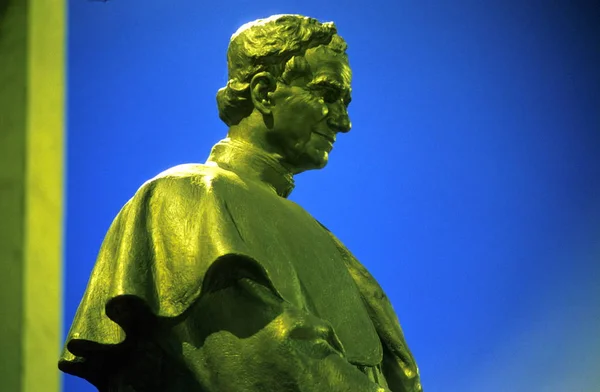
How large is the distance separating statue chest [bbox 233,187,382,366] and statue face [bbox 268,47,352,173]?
5.0 inches

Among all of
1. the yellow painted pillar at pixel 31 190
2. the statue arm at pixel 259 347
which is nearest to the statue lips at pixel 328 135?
the statue arm at pixel 259 347

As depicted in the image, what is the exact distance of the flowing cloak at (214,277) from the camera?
2002 millimetres

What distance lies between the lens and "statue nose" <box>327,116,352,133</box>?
8.01 ft

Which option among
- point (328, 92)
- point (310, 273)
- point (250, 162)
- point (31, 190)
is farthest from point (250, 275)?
point (31, 190)

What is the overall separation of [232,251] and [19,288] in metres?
1.35

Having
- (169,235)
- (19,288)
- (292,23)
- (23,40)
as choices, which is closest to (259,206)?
(169,235)

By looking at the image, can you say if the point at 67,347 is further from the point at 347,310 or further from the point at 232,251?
the point at 347,310

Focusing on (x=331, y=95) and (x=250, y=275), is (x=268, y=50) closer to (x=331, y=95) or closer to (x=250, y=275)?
(x=331, y=95)

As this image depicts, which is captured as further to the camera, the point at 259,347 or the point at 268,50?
the point at 268,50

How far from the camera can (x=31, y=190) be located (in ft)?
10.7

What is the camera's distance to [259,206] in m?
2.24

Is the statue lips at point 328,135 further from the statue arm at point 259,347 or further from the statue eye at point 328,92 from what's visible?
the statue arm at point 259,347

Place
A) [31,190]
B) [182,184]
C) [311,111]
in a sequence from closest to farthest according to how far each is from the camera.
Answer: [182,184] < [311,111] < [31,190]

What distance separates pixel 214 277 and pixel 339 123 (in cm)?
56
